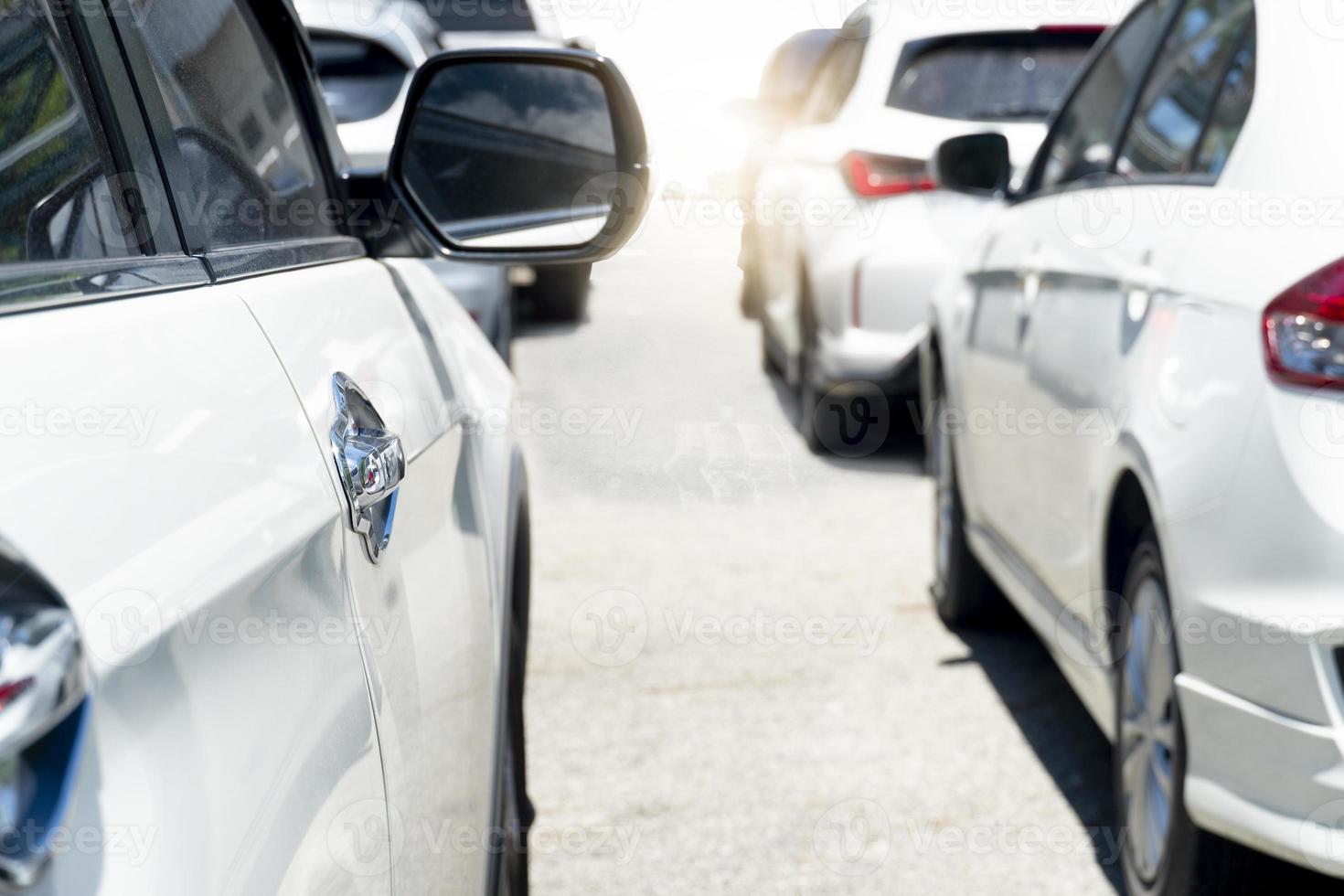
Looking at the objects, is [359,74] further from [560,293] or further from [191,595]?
[191,595]

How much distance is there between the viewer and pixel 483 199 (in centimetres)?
235

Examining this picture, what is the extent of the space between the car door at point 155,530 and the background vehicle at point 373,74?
4767 mm

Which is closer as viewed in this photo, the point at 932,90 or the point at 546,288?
the point at 932,90

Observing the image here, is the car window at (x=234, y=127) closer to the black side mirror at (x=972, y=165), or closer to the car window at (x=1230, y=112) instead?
the car window at (x=1230, y=112)

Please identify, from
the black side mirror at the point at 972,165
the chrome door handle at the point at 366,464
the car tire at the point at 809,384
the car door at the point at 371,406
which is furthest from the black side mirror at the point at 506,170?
the car tire at the point at 809,384

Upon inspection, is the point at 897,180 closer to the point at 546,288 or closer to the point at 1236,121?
the point at 1236,121

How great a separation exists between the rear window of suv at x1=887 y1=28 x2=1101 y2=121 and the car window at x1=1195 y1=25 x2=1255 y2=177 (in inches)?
157

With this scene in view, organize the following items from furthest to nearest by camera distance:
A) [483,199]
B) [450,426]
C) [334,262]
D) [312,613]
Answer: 1. [483,199]
2. [450,426]
3. [334,262]
4. [312,613]

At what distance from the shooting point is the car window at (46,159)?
116 centimetres

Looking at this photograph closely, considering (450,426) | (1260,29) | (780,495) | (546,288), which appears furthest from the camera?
(546,288)

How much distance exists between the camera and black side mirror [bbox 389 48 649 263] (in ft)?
7.57

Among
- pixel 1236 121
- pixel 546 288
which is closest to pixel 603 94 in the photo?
pixel 1236 121

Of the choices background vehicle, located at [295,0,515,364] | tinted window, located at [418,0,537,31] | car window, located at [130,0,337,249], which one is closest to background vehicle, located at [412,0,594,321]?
tinted window, located at [418,0,537,31]

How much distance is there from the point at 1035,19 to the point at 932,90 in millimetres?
533
